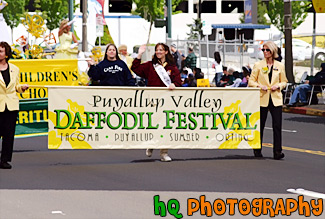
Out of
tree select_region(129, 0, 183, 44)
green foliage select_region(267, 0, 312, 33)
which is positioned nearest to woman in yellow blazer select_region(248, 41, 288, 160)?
green foliage select_region(267, 0, 312, 33)

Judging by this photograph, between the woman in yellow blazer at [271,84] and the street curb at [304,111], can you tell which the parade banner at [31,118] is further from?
the street curb at [304,111]

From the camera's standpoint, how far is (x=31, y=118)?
16.0m

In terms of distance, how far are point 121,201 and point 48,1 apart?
71.5 metres

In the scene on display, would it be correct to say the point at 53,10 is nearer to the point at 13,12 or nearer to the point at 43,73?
the point at 13,12

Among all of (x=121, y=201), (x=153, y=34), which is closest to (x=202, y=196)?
(x=121, y=201)

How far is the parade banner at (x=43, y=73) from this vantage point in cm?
1623

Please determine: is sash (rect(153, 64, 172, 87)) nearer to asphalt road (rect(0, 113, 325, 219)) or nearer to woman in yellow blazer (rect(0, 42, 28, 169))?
asphalt road (rect(0, 113, 325, 219))

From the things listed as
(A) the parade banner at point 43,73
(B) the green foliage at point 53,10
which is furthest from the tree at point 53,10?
(A) the parade banner at point 43,73

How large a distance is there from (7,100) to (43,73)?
111 inches

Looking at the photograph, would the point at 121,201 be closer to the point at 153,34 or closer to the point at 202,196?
the point at 202,196

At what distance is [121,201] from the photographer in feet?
35.6

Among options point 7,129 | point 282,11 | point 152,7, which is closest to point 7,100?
point 7,129

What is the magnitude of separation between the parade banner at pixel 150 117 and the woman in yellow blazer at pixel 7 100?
54 centimetres

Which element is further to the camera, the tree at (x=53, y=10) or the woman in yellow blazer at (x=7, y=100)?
the tree at (x=53, y=10)
